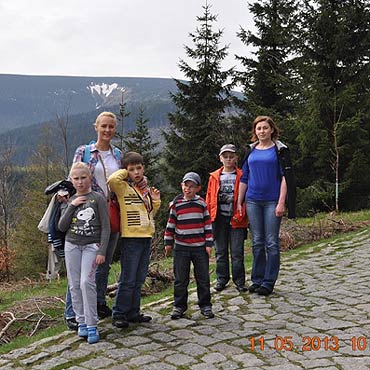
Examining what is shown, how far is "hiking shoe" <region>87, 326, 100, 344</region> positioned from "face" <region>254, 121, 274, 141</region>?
283cm

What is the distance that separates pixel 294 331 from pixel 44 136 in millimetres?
27506

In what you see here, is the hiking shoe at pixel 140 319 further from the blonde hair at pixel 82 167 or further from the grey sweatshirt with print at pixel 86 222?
the blonde hair at pixel 82 167

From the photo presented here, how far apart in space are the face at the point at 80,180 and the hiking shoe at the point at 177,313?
163 cm

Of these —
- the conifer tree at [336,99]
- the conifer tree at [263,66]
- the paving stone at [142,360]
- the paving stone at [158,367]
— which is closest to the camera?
the paving stone at [158,367]

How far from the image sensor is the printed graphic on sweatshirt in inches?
180

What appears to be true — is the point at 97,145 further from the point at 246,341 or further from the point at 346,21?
the point at 346,21

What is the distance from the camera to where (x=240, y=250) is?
19.9ft

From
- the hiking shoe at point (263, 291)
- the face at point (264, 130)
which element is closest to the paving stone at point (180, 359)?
the hiking shoe at point (263, 291)

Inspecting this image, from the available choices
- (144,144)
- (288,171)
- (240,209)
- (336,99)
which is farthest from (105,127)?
(144,144)

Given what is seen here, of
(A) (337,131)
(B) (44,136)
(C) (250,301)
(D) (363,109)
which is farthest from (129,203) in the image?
(B) (44,136)

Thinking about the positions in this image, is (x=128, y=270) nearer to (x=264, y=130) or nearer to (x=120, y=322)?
(x=120, y=322)

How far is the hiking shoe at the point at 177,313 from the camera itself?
5.18 meters

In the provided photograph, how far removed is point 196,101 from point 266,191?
16808 millimetres

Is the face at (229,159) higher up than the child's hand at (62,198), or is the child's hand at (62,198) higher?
the face at (229,159)
